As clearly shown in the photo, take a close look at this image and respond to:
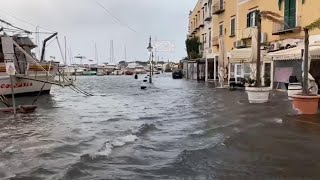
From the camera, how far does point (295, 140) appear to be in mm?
11172

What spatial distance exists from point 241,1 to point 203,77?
794 inches

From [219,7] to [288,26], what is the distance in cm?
1691

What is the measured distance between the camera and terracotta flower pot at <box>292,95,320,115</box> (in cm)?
1523

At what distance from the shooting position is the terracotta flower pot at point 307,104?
1523 cm

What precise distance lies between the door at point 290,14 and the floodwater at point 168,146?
351 inches

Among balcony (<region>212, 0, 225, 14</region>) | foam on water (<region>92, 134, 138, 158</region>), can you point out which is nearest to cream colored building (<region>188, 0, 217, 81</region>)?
balcony (<region>212, 0, 225, 14</region>)

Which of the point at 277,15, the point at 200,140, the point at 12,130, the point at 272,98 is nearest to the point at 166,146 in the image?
the point at 200,140

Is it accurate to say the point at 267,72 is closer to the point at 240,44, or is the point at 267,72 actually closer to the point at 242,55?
the point at 242,55

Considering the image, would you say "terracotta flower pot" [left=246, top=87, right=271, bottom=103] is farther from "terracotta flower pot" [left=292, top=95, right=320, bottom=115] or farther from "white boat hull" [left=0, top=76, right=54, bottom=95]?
"white boat hull" [left=0, top=76, right=54, bottom=95]

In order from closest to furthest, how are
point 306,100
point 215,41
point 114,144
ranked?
point 114,144 < point 306,100 < point 215,41

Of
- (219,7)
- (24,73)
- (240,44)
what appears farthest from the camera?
(219,7)

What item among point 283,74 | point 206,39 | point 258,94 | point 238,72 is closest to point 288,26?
point 283,74

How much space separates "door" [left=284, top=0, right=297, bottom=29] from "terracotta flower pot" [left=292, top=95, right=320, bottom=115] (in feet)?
36.3

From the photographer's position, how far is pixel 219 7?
139 ft
